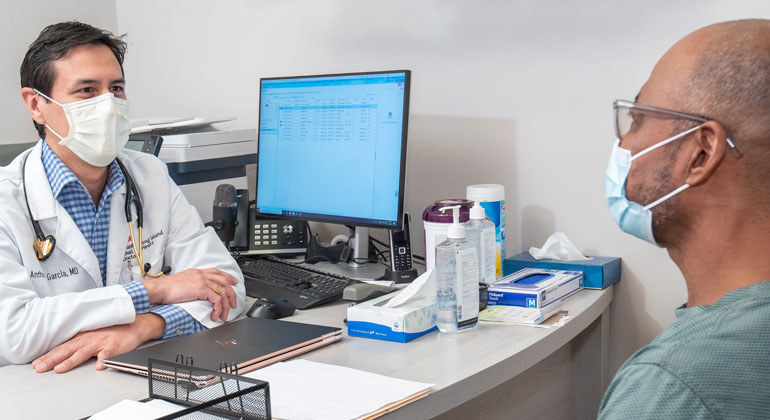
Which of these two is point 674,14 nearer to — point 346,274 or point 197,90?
point 346,274

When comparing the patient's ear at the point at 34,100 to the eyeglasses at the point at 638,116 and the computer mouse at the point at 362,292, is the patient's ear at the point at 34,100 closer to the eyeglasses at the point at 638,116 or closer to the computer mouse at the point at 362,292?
the computer mouse at the point at 362,292

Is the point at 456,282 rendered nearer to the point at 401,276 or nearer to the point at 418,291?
the point at 418,291

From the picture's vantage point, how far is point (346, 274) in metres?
1.97

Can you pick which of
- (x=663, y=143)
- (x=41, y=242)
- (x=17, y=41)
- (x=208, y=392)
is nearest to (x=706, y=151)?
(x=663, y=143)

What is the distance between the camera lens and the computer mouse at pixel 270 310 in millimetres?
1574

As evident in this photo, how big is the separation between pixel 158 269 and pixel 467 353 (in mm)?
809

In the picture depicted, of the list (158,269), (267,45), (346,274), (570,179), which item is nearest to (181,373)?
(158,269)

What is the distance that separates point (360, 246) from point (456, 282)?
0.70m

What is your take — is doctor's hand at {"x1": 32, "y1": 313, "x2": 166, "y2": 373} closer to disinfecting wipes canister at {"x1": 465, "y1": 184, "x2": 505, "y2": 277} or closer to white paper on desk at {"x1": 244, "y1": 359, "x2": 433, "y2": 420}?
white paper on desk at {"x1": 244, "y1": 359, "x2": 433, "y2": 420}

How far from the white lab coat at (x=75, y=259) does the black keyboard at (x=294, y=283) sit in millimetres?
85

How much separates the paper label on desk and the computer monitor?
395 millimetres

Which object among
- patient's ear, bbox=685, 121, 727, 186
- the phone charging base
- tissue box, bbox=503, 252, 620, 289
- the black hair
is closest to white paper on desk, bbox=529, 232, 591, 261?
tissue box, bbox=503, 252, 620, 289

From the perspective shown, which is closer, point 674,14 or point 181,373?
point 181,373

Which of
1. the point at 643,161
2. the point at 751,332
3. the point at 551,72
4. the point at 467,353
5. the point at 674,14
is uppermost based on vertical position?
the point at 674,14
